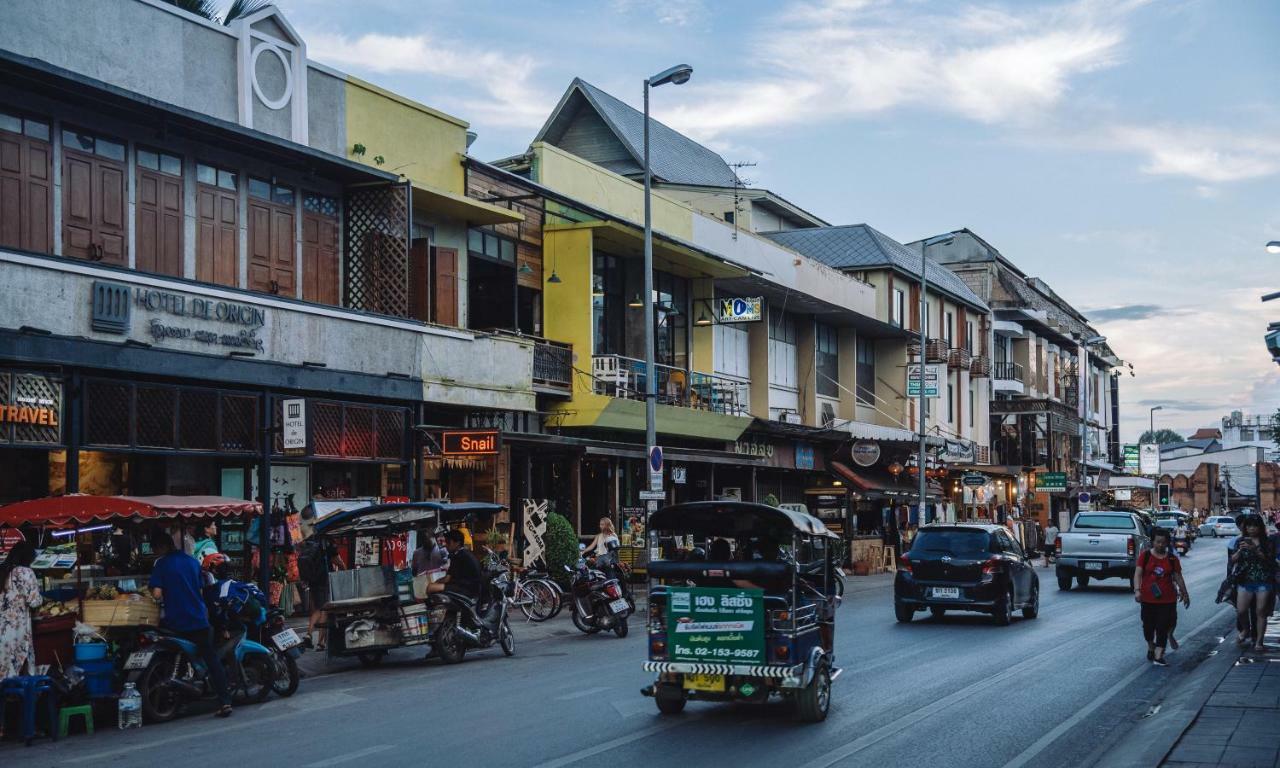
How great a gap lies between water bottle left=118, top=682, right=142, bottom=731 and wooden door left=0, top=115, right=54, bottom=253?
800 centimetres

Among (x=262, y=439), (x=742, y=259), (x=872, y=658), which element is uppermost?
(x=742, y=259)

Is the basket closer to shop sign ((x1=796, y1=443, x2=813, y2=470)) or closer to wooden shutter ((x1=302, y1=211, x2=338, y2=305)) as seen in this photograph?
wooden shutter ((x1=302, y1=211, x2=338, y2=305))

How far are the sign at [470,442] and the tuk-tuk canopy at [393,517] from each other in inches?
235

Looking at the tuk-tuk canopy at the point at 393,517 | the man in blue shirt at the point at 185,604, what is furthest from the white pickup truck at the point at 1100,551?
the man in blue shirt at the point at 185,604

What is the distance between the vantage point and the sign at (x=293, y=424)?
22.3 meters

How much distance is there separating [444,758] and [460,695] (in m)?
4.05

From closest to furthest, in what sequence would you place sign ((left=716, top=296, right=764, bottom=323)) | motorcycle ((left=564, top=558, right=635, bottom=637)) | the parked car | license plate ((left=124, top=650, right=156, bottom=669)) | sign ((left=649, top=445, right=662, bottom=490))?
1. license plate ((left=124, top=650, right=156, bottom=669))
2. motorcycle ((left=564, top=558, right=635, bottom=637))
3. sign ((left=649, top=445, right=662, bottom=490))
4. sign ((left=716, top=296, right=764, bottom=323))
5. the parked car

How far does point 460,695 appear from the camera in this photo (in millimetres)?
14836

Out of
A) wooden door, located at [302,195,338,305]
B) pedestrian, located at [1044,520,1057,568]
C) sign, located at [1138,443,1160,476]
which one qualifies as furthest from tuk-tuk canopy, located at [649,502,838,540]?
sign, located at [1138,443,1160,476]

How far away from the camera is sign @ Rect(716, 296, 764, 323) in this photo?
120 ft

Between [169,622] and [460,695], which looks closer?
[169,622]

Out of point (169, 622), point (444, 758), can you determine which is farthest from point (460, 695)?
point (444, 758)

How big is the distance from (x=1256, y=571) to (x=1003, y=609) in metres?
5.48

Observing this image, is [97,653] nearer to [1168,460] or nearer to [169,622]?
[169,622]
